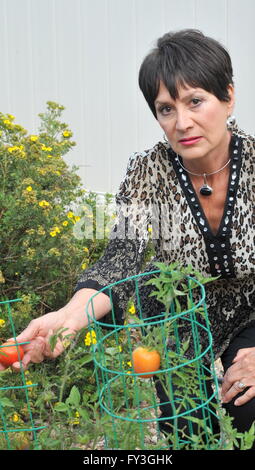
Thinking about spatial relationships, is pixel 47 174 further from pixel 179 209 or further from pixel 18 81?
pixel 18 81

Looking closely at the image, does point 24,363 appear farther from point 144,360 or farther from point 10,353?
point 144,360

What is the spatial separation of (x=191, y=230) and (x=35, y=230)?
0.95 metres

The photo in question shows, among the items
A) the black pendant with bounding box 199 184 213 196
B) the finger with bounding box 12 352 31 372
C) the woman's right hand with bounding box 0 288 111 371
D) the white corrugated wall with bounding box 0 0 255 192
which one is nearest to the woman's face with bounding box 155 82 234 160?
the black pendant with bounding box 199 184 213 196

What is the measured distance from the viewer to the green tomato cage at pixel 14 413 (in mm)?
1590

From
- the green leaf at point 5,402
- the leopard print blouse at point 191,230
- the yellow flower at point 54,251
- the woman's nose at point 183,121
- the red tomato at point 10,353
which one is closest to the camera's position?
the green leaf at point 5,402

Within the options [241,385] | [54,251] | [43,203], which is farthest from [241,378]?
[43,203]

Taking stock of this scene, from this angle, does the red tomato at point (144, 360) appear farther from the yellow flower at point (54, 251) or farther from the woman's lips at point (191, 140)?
the yellow flower at point (54, 251)

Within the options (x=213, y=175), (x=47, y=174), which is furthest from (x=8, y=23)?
(x=213, y=175)

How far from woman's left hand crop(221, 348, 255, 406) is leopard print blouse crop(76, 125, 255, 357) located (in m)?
0.22

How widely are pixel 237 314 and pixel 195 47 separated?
2.77 ft

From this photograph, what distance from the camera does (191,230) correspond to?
2162 millimetres

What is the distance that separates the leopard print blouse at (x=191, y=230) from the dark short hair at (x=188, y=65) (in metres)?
0.25

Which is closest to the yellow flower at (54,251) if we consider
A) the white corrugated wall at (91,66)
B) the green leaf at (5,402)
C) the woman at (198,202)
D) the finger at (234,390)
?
the woman at (198,202)

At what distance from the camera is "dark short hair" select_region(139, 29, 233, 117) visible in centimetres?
197
